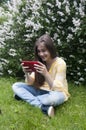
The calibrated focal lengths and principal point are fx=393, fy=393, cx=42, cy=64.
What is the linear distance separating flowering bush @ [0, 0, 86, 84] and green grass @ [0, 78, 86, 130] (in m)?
0.85

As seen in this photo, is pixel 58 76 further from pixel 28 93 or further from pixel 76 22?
pixel 76 22

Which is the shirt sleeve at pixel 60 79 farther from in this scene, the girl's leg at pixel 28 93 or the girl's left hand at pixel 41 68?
the girl's leg at pixel 28 93

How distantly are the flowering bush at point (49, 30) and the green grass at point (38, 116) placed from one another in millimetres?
847

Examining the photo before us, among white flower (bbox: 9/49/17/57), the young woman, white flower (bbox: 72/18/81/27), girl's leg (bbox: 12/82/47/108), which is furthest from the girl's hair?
white flower (bbox: 9/49/17/57)

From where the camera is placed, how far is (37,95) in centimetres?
589

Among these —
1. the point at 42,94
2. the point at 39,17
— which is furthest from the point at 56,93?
the point at 39,17

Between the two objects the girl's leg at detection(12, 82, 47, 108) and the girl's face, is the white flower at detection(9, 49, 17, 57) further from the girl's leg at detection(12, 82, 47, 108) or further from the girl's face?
the girl's face

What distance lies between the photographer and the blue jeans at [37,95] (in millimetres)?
5436

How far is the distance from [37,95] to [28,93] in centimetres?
15

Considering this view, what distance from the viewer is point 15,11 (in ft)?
24.5

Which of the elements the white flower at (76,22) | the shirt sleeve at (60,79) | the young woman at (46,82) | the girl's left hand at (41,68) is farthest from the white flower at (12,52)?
the girl's left hand at (41,68)

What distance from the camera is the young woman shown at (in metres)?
5.42

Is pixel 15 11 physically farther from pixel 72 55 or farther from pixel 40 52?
pixel 40 52

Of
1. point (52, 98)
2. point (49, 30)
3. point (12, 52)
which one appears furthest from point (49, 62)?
point (12, 52)
